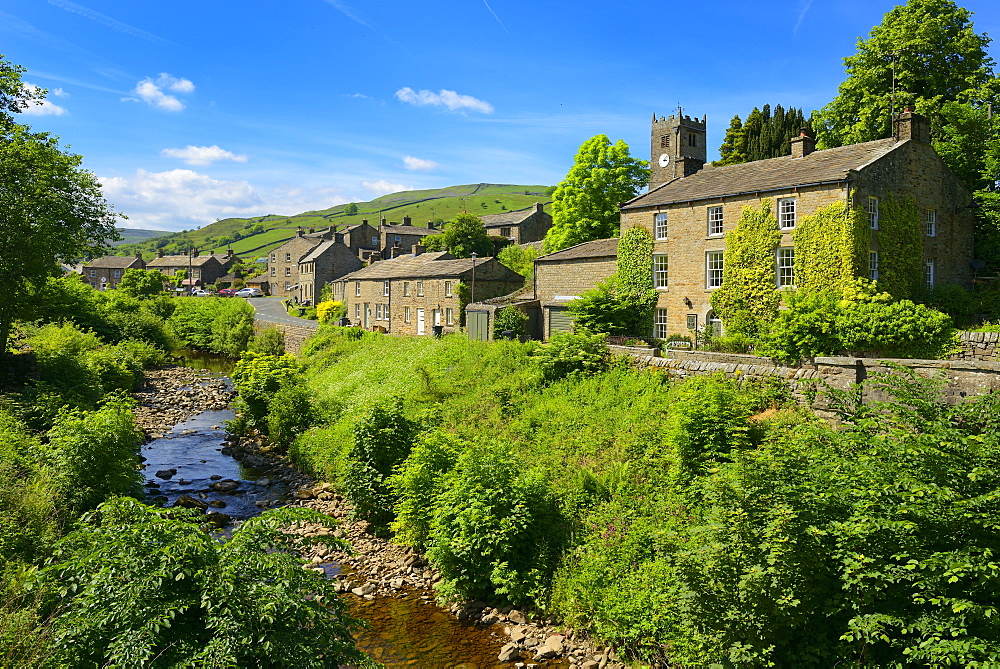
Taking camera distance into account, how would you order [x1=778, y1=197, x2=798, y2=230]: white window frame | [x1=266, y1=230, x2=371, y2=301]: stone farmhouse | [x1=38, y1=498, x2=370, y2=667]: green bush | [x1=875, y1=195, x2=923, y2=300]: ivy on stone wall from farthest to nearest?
[x1=266, y1=230, x2=371, y2=301]: stone farmhouse, [x1=778, y1=197, x2=798, y2=230]: white window frame, [x1=875, y1=195, x2=923, y2=300]: ivy on stone wall, [x1=38, y1=498, x2=370, y2=667]: green bush

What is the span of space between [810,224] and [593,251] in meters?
12.5

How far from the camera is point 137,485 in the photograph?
1684 centimetres

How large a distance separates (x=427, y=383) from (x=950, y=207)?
25513 millimetres

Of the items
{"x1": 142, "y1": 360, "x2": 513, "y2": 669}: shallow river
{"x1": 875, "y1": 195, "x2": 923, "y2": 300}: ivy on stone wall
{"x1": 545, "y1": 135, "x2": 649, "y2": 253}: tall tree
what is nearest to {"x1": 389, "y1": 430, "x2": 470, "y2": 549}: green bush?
{"x1": 142, "y1": 360, "x2": 513, "y2": 669}: shallow river

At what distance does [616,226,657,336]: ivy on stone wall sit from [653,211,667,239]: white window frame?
0.33 m

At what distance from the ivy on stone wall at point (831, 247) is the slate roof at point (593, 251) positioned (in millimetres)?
10096

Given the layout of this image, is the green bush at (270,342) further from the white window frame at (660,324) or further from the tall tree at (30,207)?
the white window frame at (660,324)

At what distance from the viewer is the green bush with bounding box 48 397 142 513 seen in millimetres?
14672

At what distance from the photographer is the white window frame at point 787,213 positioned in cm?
2577

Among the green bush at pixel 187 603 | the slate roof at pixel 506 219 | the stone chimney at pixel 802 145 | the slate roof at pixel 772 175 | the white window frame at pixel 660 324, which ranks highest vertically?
the slate roof at pixel 506 219

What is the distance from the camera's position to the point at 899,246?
2598 cm

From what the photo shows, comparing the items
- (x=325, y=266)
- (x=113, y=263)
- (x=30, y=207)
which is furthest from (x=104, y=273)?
(x=30, y=207)

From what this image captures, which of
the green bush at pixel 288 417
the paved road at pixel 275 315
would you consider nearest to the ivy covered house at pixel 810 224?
the green bush at pixel 288 417

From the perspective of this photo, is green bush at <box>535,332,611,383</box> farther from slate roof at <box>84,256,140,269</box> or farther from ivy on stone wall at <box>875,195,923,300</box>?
slate roof at <box>84,256,140,269</box>
